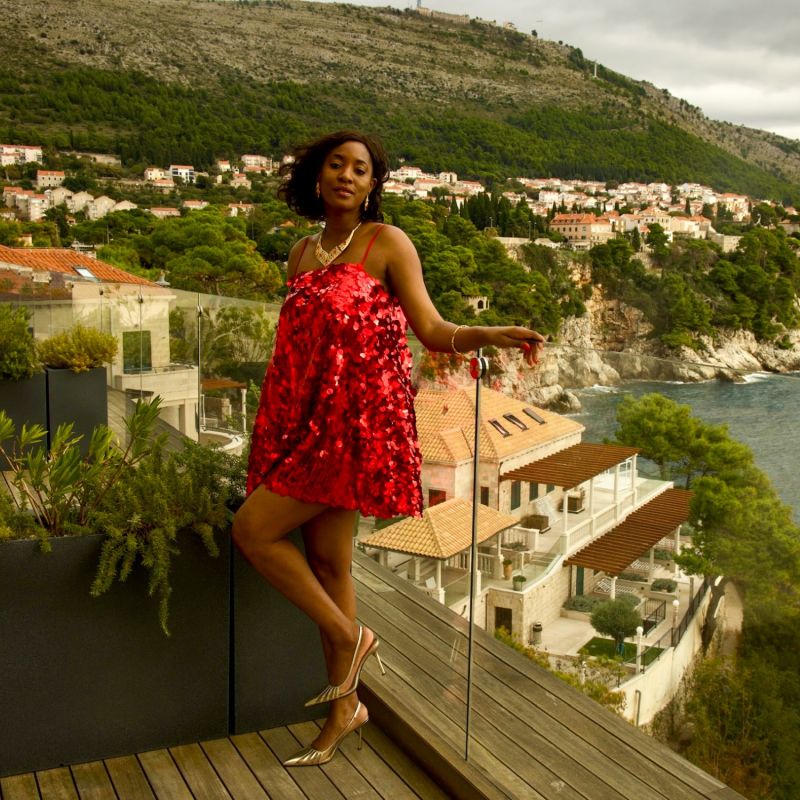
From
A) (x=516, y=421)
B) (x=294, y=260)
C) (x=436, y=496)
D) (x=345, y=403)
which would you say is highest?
(x=294, y=260)

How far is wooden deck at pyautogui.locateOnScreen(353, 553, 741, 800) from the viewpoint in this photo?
5.21 feet

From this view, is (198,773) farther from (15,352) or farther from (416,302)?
(15,352)

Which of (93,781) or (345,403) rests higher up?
(345,403)

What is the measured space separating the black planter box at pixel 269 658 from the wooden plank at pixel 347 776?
81mm

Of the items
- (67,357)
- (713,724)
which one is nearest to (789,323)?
(67,357)

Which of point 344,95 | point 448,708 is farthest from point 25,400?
point 344,95

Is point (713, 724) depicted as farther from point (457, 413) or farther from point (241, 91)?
point (241, 91)

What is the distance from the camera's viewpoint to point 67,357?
413 cm

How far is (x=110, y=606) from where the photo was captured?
1.71 metres

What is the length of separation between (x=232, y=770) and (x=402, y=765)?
33 centimetres

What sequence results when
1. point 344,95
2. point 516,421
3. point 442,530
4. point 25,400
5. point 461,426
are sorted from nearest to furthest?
1. point 461,426
2. point 442,530
3. point 516,421
4. point 25,400
5. point 344,95

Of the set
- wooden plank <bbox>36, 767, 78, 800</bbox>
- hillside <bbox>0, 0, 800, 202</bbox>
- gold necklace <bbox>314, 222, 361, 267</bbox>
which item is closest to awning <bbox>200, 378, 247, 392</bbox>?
gold necklace <bbox>314, 222, 361, 267</bbox>

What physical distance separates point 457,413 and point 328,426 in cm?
38

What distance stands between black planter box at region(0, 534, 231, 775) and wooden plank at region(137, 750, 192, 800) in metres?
0.03
